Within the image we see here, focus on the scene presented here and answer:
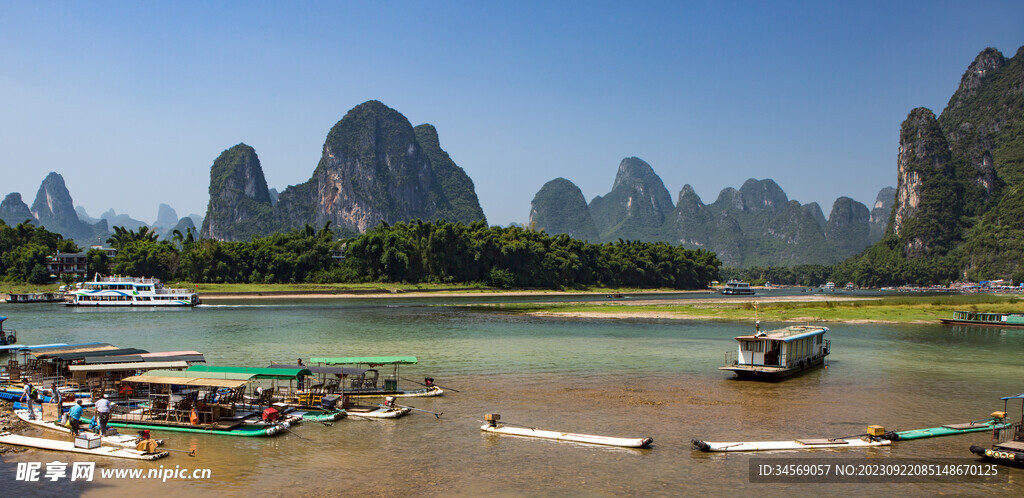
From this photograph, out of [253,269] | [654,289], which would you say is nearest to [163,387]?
[253,269]

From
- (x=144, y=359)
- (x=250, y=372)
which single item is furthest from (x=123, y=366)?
(x=250, y=372)

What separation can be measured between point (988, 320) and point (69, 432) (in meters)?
70.6

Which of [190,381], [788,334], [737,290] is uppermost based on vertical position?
[737,290]

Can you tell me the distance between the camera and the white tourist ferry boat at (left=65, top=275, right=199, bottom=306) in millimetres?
88875

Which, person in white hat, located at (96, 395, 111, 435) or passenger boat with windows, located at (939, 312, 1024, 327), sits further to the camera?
passenger boat with windows, located at (939, 312, 1024, 327)

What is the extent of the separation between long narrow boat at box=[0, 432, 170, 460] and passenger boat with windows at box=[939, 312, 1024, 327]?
6801cm

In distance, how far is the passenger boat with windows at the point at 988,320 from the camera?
203ft

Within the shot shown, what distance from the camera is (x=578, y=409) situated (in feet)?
85.8

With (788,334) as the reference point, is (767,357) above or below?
below

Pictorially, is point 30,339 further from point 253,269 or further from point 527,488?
point 253,269

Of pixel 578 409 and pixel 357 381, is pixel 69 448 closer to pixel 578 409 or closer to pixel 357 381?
pixel 357 381

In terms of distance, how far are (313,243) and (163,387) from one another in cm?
10530

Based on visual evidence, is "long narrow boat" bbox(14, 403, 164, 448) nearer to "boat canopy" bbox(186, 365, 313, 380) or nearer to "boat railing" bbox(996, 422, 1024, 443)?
"boat canopy" bbox(186, 365, 313, 380)

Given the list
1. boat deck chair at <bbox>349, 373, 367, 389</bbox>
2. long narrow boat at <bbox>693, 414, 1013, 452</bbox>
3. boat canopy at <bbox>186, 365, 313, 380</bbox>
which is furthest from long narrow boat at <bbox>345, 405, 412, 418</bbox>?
long narrow boat at <bbox>693, 414, 1013, 452</bbox>
